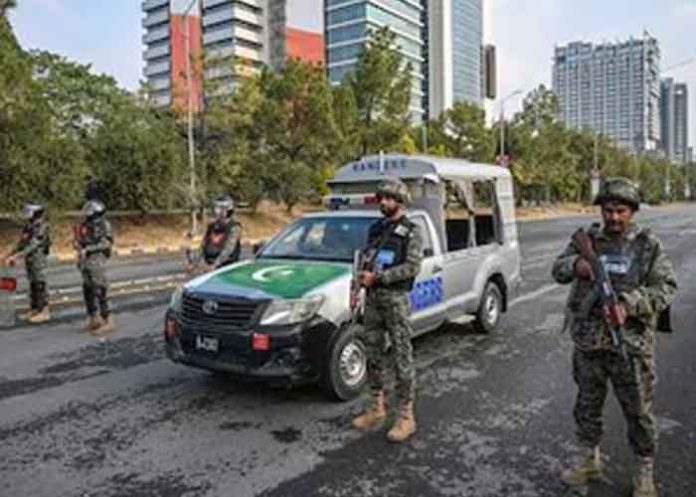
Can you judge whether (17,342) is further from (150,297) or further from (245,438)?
(245,438)

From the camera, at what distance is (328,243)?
725cm

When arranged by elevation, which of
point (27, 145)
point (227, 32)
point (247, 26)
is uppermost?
point (247, 26)

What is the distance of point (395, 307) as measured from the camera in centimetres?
547

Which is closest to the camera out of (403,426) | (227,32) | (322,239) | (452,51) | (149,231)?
(403,426)

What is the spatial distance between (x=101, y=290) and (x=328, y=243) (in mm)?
3500

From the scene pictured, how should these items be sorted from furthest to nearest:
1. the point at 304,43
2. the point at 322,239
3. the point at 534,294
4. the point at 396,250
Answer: the point at 304,43, the point at 534,294, the point at 322,239, the point at 396,250

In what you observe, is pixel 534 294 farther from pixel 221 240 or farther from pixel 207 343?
pixel 207 343

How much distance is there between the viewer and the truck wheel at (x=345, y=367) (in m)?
6.02

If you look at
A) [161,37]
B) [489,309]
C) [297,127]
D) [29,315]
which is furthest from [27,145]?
[161,37]

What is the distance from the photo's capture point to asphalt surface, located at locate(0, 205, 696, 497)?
4.52 m

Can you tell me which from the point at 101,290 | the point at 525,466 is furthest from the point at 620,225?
the point at 101,290

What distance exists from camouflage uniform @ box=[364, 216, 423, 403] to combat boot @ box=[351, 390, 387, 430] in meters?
0.07

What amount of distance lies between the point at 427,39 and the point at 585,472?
13046cm

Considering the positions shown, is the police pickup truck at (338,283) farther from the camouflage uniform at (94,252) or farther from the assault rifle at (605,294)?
the camouflage uniform at (94,252)
